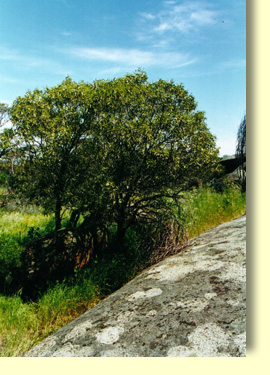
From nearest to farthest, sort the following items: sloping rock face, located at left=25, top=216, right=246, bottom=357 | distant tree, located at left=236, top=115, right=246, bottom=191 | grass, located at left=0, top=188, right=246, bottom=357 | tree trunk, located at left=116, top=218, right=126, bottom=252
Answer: sloping rock face, located at left=25, top=216, right=246, bottom=357 → grass, located at left=0, top=188, right=246, bottom=357 → tree trunk, located at left=116, top=218, right=126, bottom=252 → distant tree, located at left=236, top=115, right=246, bottom=191

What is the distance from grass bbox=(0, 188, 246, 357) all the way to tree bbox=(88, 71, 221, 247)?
2.44 ft

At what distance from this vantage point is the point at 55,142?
5.92m

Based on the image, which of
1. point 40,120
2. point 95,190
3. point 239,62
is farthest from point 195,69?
point 40,120

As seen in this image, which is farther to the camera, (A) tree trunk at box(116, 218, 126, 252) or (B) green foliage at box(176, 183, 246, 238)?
(B) green foliage at box(176, 183, 246, 238)

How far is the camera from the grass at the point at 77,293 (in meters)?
4.06

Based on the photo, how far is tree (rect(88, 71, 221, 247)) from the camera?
18.5ft

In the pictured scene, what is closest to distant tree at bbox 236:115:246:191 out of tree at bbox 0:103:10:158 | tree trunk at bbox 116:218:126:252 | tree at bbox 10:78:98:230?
tree trunk at bbox 116:218:126:252

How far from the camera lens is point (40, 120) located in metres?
6.13

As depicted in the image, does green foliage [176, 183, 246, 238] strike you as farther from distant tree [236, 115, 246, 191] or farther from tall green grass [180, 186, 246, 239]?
distant tree [236, 115, 246, 191]

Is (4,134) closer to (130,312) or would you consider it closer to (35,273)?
(35,273)

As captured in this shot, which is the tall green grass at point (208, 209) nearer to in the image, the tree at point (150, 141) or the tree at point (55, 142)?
the tree at point (150, 141)

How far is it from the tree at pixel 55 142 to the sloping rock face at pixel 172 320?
314 centimetres

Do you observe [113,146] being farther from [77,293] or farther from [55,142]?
[77,293]

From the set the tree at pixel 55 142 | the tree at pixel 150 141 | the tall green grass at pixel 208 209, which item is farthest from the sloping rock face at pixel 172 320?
the tree at pixel 55 142
